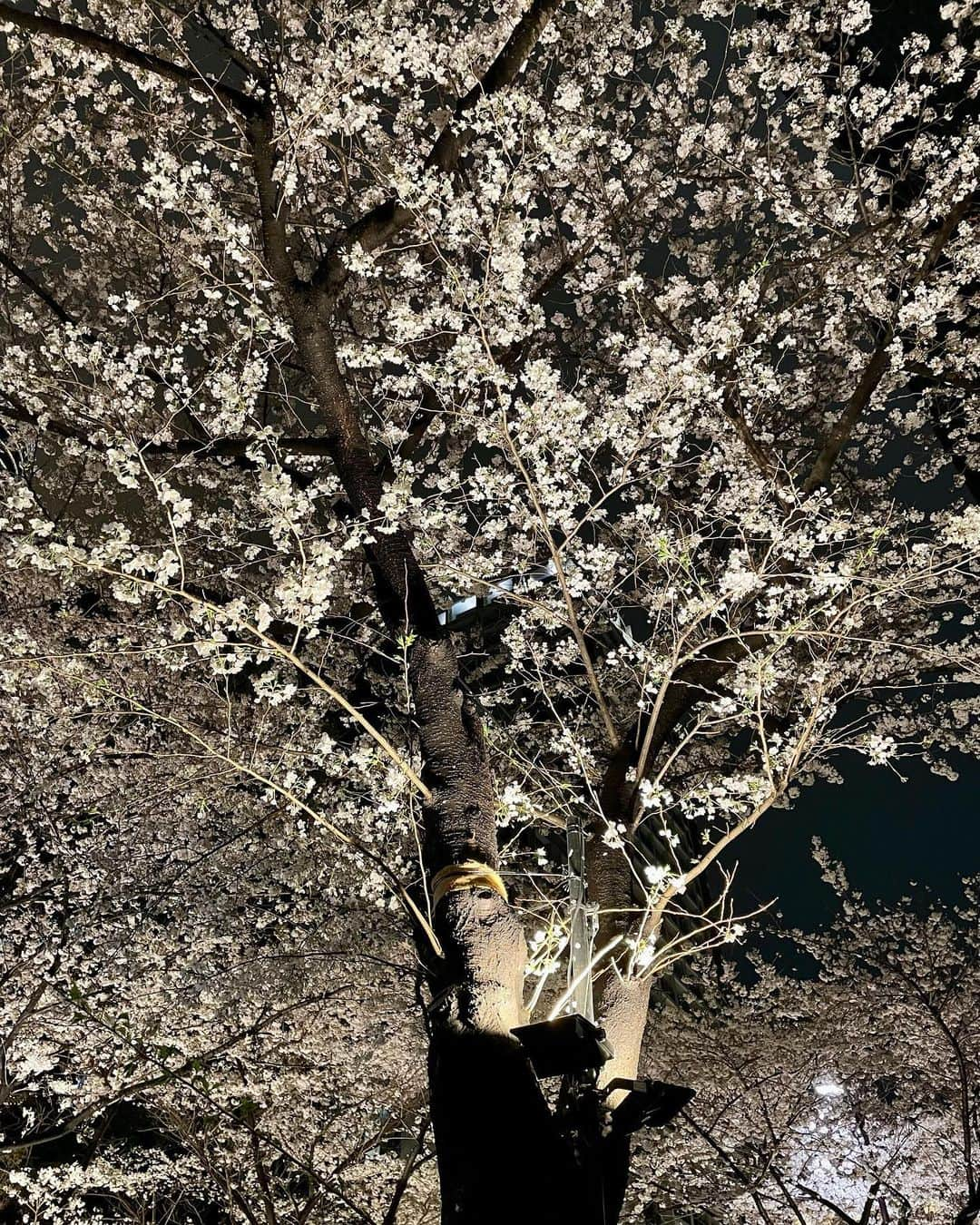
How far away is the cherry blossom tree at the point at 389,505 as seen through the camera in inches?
253

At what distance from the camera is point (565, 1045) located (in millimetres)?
3467

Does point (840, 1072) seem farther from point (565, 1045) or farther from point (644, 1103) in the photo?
point (565, 1045)

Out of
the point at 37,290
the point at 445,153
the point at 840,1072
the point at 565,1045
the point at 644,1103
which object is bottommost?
the point at 644,1103

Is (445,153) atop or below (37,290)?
below

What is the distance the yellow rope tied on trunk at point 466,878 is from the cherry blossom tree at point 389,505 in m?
1.50

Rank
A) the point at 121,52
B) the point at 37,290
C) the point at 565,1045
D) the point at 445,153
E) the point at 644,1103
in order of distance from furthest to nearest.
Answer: the point at 37,290, the point at 445,153, the point at 121,52, the point at 644,1103, the point at 565,1045

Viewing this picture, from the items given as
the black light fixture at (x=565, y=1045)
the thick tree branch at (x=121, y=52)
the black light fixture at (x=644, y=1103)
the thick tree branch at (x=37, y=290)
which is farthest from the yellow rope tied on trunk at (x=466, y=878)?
the thick tree branch at (x=37, y=290)

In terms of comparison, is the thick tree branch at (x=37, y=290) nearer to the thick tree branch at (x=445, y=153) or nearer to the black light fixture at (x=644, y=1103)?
the thick tree branch at (x=445, y=153)

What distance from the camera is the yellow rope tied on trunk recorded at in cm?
423

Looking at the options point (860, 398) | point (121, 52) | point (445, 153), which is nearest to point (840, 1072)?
point (860, 398)

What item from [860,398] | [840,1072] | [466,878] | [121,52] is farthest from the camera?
[840,1072]

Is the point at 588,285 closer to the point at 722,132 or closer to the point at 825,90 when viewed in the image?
the point at 722,132

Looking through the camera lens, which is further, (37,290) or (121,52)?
(37,290)

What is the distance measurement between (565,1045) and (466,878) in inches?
38.1
